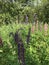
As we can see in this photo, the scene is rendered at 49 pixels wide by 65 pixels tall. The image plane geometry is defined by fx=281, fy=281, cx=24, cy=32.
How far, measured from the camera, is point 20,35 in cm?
628

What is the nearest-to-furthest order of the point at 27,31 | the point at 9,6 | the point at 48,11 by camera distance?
the point at 27,31 → the point at 48,11 → the point at 9,6

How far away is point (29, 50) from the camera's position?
19.9ft

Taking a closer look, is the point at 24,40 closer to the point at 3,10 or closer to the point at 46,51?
the point at 46,51

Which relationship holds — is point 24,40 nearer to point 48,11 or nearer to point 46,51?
point 46,51

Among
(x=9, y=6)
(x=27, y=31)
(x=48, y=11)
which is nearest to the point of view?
(x=27, y=31)

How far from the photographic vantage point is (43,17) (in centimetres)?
1283

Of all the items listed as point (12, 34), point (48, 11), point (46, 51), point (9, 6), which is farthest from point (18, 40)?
point (9, 6)

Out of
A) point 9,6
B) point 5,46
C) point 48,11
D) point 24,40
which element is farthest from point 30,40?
point 9,6

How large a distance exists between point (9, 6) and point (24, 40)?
8.82 m

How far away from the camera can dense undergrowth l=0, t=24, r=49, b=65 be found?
5918 millimetres

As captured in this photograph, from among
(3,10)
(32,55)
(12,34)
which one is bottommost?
(3,10)

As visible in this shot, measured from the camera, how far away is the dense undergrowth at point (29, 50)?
19.4ft

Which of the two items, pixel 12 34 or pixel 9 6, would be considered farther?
pixel 9 6

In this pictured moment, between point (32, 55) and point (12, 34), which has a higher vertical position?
point (12, 34)
